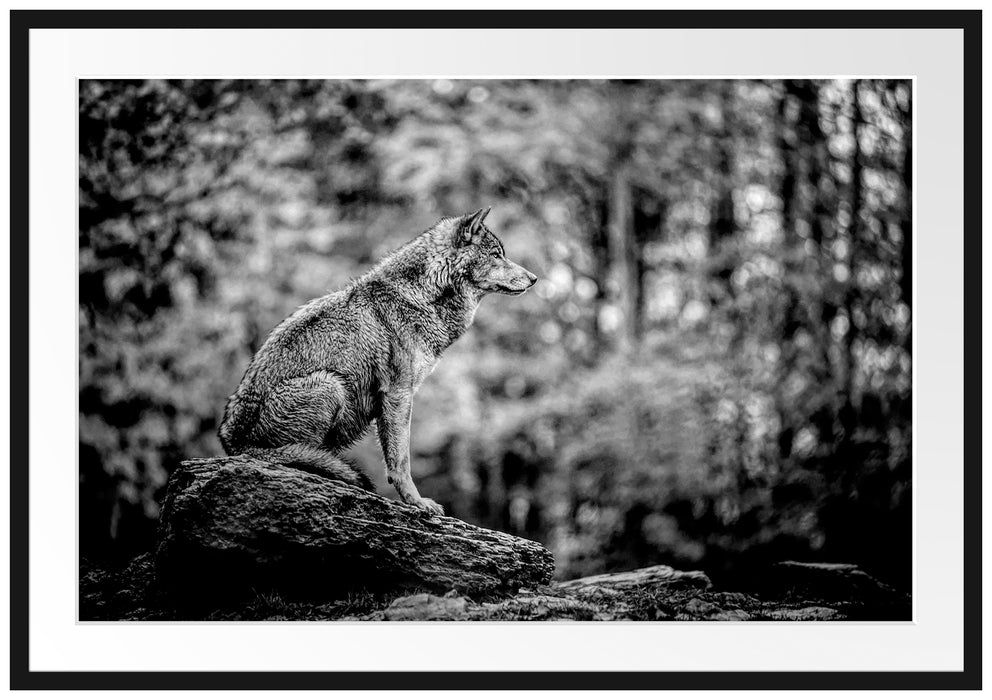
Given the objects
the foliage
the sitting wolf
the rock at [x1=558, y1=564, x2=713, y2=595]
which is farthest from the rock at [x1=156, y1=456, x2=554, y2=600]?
the foliage

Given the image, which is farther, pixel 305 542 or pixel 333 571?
pixel 333 571

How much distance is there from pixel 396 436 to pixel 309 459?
517 mm

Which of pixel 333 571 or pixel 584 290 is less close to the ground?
pixel 584 290

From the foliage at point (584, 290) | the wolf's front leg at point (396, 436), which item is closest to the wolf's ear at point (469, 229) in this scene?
the wolf's front leg at point (396, 436)

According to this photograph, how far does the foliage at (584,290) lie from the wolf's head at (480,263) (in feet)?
11.4

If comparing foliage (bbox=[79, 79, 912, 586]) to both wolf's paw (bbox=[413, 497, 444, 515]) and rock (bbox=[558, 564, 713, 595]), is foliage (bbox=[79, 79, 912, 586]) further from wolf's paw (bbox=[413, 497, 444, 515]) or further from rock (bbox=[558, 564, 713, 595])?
wolf's paw (bbox=[413, 497, 444, 515])

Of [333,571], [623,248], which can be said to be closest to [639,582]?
[333,571]

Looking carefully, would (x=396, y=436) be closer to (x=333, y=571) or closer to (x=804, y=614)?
(x=333, y=571)

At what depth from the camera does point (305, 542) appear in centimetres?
557

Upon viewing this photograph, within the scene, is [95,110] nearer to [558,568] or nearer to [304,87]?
[304,87]

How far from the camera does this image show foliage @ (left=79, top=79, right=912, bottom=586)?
8281mm

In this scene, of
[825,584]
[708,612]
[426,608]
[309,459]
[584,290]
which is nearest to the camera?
[309,459]

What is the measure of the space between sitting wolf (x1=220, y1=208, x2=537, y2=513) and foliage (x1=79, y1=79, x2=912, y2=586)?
3.01 metres
